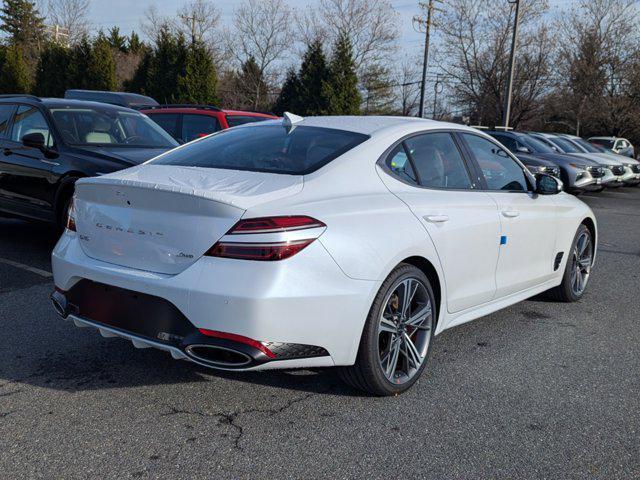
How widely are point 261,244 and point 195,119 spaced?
865 cm

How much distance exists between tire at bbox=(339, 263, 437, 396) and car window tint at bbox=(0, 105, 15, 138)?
5698 mm

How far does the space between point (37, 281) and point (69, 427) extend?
3.07m

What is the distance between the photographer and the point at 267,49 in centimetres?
5175

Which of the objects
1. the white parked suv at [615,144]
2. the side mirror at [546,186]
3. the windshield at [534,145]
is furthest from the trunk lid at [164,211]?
the white parked suv at [615,144]

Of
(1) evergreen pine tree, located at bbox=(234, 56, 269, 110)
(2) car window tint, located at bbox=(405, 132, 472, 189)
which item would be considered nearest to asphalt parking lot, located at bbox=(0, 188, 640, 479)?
(2) car window tint, located at bbox=(405, 132, 472, 189)

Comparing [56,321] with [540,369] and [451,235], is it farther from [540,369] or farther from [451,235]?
[540,369]

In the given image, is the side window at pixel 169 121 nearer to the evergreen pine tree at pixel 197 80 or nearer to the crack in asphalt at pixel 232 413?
the crack in asphalt at pixel 232 413

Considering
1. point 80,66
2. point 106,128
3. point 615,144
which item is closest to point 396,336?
point 106,128

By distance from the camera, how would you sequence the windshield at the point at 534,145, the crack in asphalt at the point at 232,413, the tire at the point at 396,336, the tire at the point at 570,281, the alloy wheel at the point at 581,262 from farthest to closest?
1. the windshield at the point at 534,145
2. the alloy wheel at the point at 581,262
3. the tire at the point at 570,281
4. the tire at the point at 396,336
5. the crack in asphalt at the point at 232,413

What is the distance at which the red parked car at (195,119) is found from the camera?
1106cm

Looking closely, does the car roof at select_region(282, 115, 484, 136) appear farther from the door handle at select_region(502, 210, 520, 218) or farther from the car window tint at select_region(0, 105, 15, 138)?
the car window tint at select_region(0, 105, 15, 138)

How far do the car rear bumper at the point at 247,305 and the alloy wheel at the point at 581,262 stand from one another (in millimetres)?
3150

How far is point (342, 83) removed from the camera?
33.6m

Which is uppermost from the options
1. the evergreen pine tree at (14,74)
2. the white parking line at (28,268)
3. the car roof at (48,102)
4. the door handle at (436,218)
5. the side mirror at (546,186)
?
the evergreen pine tree at (14,74)
